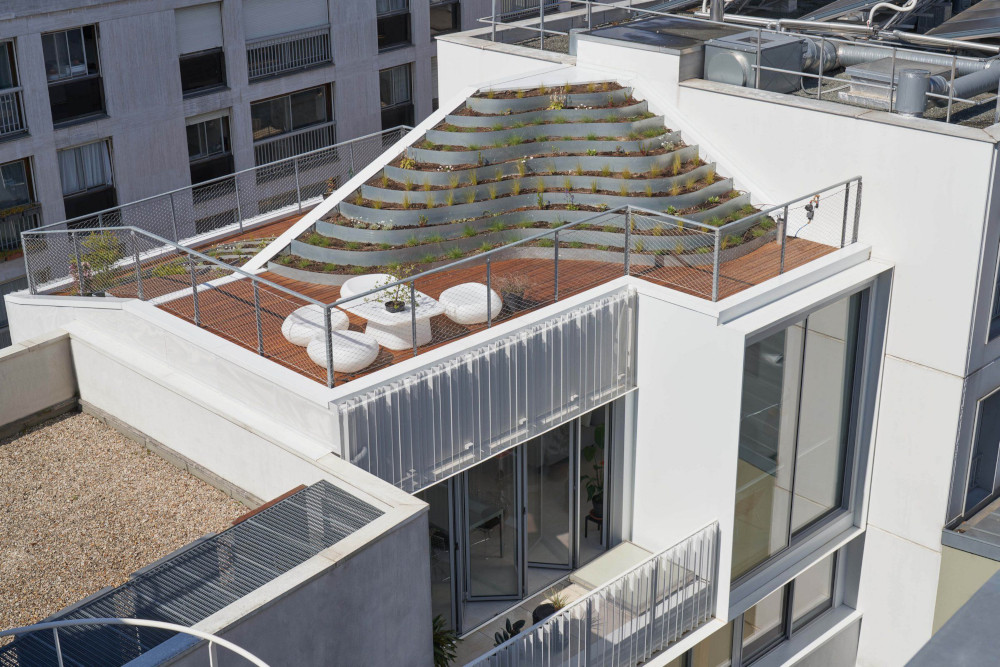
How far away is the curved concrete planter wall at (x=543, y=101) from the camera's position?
1745 centimetres

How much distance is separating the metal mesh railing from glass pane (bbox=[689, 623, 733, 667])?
488 cm

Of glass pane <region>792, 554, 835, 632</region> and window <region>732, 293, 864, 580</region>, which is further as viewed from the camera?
glass pane <region>792, 554, 835, 632</region>

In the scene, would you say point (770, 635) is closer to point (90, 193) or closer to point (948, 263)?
point (948, 263)

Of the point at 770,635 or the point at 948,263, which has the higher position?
the point at 948,263

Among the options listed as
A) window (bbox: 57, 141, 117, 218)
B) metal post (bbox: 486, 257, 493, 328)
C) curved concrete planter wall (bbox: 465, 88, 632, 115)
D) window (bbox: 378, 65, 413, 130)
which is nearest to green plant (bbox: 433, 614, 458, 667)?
metal post (bbox: 486, 257, 493, 328)

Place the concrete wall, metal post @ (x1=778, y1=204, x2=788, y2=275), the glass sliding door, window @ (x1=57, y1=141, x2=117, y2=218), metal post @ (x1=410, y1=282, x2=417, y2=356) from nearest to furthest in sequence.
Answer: metal post @ (x1=410, y1=282, x2=417, y2=356) < the glass sliding door < metal post @ (x1=778, y1=204, x2=788, y2=275) < the concrete wall < window @ (x1=57, y1=141, x2=117, y2=218)

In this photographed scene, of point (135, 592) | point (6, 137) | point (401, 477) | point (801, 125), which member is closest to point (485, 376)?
point (401, 477)

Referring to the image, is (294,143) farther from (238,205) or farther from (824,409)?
(824,409)

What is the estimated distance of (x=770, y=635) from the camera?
55.1 ft

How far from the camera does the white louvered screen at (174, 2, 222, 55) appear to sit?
96.1ft

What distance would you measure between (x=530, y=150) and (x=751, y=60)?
11.2ft

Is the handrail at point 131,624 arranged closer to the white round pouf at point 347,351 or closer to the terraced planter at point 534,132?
the white round pouf at point 347,351

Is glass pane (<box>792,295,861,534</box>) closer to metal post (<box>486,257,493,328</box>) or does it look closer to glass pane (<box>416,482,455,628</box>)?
metal post (<box>486,257,493,328</box>)

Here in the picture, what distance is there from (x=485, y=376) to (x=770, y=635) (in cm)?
676
